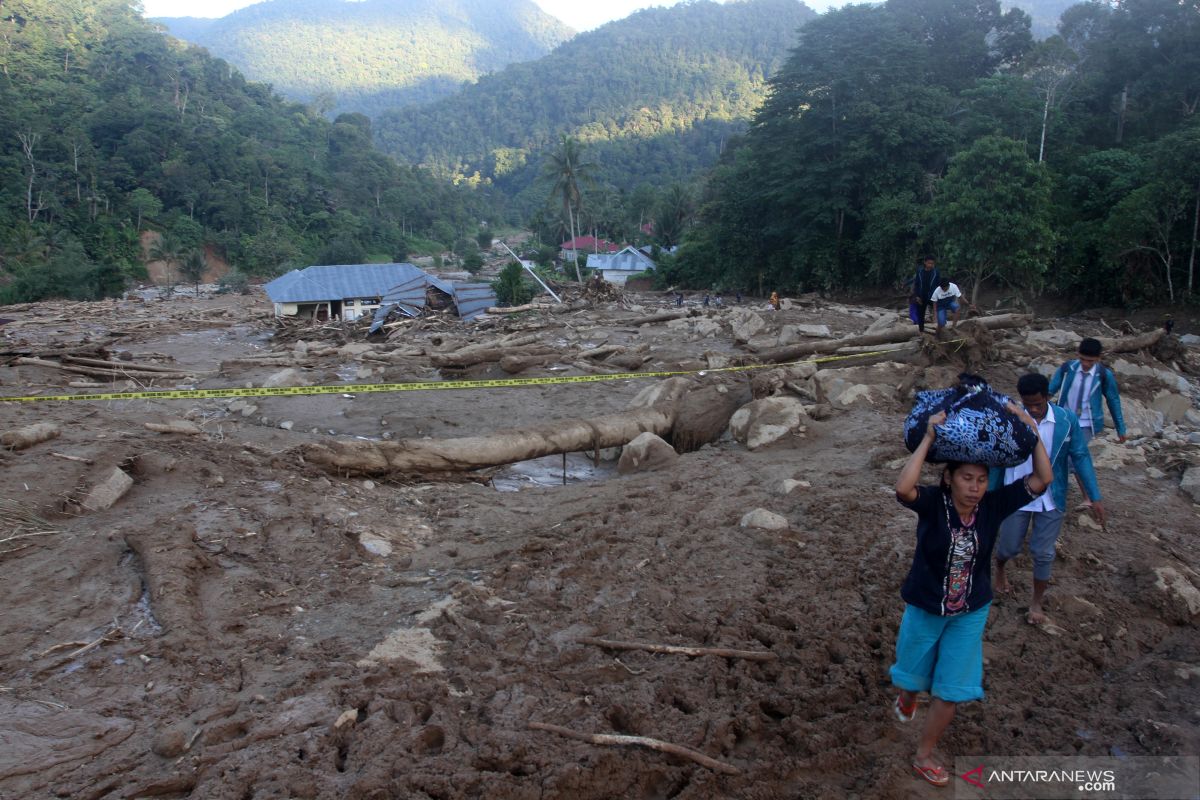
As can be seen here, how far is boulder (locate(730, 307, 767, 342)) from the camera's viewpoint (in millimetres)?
13695

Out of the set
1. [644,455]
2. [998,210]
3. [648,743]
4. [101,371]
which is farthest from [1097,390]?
[998,210]

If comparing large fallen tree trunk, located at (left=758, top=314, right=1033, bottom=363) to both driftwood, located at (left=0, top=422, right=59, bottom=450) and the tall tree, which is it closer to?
driftwood, located at (left=0, top=422, right=59, bottom=450)

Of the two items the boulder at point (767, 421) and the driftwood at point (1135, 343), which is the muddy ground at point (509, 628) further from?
the driftwood at point (1135, 343)

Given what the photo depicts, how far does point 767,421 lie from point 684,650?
184 inches

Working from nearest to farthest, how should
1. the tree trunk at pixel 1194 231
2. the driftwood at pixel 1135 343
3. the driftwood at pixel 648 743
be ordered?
the driftwood at pixel 648 743 → the driftwood at pixel 1135 343 → the tree trunk at pixel 1194 231

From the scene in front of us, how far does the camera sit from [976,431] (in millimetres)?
2479

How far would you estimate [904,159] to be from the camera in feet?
87.6

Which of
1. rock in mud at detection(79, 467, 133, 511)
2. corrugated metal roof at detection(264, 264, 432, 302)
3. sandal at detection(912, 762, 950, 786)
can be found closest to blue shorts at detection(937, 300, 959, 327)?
sandal at detection(912, 762, 950, 786)

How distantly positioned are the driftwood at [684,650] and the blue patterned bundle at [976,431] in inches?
57.8

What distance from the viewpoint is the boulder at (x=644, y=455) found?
759cm

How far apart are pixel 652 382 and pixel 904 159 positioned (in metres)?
20.8

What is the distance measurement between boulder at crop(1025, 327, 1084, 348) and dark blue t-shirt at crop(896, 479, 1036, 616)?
28.9 feet

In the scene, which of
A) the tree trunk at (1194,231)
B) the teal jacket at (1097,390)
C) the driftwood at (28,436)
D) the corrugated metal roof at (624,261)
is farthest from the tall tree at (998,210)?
the corrugated metal roof at (624,261)

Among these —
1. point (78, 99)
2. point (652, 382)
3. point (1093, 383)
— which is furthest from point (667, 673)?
point (78, 99)
